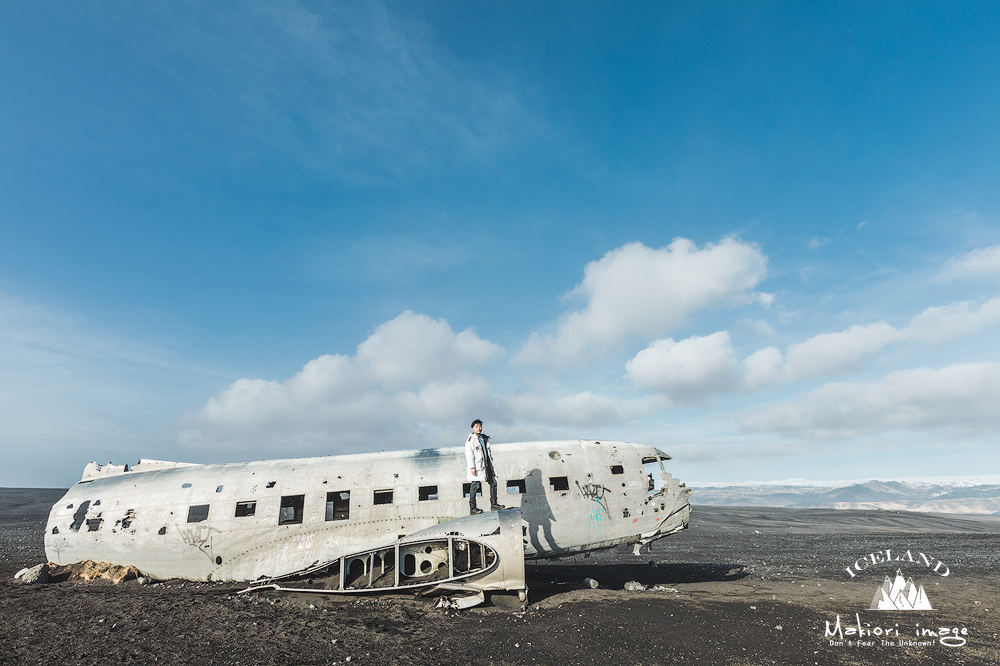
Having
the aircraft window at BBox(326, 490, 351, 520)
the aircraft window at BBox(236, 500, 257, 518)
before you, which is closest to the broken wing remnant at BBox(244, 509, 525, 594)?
the aircraft window at BBox(326, 490, 351, 520)

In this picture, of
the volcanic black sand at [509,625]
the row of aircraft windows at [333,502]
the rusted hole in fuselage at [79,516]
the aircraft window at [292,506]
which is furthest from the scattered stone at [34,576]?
the aircraft window at [292,506]

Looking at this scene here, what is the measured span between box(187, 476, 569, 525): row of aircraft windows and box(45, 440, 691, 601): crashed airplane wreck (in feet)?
0.12

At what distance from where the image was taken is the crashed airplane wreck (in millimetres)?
12523

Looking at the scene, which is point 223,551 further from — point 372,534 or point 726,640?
point 726,640

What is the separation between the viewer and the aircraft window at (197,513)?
1400 cm

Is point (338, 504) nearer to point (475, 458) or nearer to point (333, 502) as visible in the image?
point (333, 502)

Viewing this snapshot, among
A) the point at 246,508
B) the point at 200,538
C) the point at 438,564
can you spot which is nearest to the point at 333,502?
the point at 246,508

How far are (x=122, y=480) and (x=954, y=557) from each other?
3982cm

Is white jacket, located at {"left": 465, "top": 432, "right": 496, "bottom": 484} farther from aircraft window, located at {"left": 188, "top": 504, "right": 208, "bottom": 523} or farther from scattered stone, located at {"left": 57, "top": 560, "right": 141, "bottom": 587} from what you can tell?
scattered stone, located at {"left": 57, "top": 560, "right": 141, "bottom": 587}

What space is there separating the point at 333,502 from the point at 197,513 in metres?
4.28

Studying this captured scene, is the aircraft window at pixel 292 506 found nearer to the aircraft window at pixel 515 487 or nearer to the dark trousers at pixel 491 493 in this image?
the dark trousers at pixel 491 493

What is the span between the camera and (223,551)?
13750 millimetres

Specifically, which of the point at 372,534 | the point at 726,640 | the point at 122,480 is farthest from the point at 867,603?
the point at 122,480

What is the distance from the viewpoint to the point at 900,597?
48.5 feet
